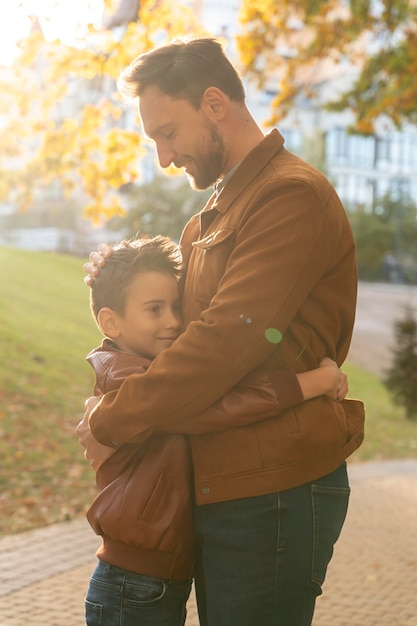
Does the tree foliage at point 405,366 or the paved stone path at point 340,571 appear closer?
the paved stone path at point 340,571

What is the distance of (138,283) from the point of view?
9.10ft

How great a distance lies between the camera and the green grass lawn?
29.2 ft

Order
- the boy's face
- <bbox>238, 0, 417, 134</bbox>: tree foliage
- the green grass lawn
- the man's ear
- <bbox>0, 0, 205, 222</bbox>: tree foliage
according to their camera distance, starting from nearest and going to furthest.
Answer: the man's ear
the boy's face
the green grass lawn
<bbox>0, 0, 205, 222</bbox>: tree foliage
<bbox>238, 0, 417, 134</bbox>: tree foliage

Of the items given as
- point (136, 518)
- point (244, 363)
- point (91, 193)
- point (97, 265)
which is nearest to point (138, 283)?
point (97, 265)

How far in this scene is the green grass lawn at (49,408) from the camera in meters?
8.91

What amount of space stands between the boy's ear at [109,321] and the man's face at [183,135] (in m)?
0.44

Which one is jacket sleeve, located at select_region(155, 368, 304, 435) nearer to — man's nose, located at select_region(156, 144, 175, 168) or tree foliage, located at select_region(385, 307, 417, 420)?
man's nose, located at select_region(156, 144, 175, 168)

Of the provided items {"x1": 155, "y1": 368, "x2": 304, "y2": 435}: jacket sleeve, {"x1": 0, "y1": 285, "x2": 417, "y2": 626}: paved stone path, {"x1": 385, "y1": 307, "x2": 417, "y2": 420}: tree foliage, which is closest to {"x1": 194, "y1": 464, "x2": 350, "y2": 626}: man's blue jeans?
{"x1": 155, "y1": 368, "x2": 304, "y2": 435}: jacket sleeve

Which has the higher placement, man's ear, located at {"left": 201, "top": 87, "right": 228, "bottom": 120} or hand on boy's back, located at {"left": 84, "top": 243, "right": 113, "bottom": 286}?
man's ear, located at {"left": 201, "top": 87, "right": 228, "bottom": 120}

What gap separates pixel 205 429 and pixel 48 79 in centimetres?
1055

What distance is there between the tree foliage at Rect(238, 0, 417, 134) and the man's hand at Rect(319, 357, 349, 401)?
8.84m

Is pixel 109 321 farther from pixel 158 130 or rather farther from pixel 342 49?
pixel 342 49

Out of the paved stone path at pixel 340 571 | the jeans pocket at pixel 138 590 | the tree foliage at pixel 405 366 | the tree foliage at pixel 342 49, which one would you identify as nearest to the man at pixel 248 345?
the jeans pocket at pixel 138 590

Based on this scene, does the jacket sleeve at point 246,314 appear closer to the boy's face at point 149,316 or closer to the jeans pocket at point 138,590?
the boy's face at point 149,316
